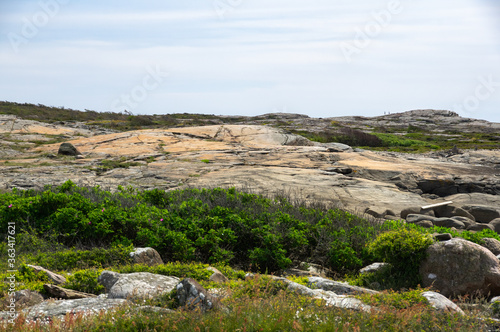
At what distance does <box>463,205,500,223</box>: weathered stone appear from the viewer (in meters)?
11.3

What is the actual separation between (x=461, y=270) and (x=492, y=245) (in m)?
2.10

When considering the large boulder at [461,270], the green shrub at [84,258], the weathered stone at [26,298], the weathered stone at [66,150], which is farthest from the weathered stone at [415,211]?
the weathered stone at [66,150]

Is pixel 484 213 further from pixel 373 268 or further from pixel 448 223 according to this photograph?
pixel 373 268

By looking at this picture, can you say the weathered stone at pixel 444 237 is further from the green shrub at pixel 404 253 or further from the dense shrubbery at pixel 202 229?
the dense shrubbery at pixel 202 229

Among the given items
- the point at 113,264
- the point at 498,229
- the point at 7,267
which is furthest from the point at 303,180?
the point at 7,267

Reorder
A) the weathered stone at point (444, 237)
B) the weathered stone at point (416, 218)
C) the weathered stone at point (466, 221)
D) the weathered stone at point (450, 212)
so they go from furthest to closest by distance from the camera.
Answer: the weathered stone at point (450, 212)
the weathered stone at point (466, 221)
the weathered stone at point (416, 218)
the weathered stone at point (444, 237)

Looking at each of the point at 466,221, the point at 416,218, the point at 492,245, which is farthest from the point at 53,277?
the point at 466,221

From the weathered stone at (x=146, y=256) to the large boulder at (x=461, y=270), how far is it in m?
4.18

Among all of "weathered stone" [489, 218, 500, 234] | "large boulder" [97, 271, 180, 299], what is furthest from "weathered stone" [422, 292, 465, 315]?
"weathered stone" [489, 218, 500, 234]

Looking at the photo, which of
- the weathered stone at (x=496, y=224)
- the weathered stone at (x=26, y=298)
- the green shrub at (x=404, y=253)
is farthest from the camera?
the weathered stone at (x=496, y=224)

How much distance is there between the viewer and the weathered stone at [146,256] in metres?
6.34

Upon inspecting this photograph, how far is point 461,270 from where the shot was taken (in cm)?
636

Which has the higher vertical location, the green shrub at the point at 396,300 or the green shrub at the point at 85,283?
the green shrub at the point at 396,300

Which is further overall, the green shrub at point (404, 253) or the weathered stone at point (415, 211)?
the weathered stone at point (415, 211)
